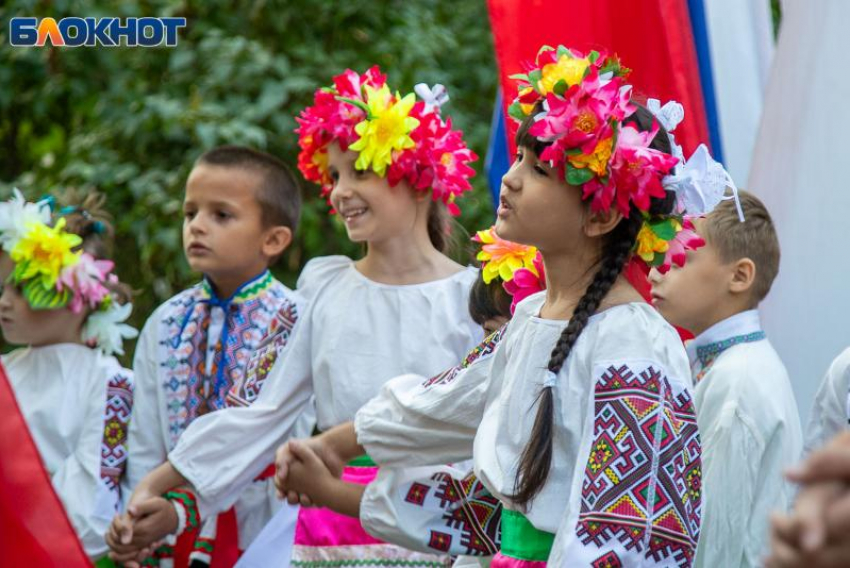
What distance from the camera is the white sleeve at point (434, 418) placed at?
2994mm

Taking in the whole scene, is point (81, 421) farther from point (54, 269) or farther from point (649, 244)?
point (649, 244)

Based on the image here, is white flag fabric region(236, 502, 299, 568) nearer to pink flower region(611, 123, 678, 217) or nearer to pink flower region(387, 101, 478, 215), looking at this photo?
pink flower region(387, 101, 478, 215)

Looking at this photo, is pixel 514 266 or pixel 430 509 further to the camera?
pixel 514 266

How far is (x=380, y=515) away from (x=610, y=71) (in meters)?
1.09

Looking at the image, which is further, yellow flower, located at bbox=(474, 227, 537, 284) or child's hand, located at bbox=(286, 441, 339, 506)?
yellow flower, located at bbox=(474, 227, 537, 284)

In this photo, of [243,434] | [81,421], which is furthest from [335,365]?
[81,421]

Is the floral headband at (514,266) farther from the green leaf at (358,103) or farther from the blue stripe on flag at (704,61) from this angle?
the blue stripe on flag at (704,61)

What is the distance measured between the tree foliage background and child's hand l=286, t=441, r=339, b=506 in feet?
10.6

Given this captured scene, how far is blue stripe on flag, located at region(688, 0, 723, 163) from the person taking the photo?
174 inches

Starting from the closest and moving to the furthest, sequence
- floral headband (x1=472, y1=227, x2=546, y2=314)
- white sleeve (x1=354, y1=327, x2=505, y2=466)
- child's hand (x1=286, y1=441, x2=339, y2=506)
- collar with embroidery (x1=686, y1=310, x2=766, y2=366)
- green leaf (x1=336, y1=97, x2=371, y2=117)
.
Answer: white sleeve (x1=354, y1=327, x2=505, y2=466)
child's hand (x1=286, y1=441, x2=339, y2=506)
floral headband (x1=472, y1=227, x2=546, y2=314)
collar with embroidery (x1=686, y1=310, x2=766, y2=366)
green leaf (x1=336, y1=97, x2=371, y2=117)

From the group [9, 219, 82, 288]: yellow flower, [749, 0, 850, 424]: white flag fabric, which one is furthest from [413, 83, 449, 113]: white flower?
[9, 219, 82, 288]: yellow flower

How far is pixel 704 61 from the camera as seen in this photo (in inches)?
177

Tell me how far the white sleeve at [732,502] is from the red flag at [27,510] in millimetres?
1986

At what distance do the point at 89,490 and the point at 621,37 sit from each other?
233 centimetres
